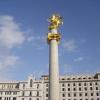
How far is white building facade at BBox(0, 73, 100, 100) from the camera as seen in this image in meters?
124

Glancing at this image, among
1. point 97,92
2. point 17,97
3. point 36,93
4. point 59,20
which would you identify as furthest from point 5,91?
point 59,20

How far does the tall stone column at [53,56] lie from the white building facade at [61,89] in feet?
235

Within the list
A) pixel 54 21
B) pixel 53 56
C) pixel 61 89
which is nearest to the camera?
pixel 53 56

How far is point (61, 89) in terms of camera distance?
128m

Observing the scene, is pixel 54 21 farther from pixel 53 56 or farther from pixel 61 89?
pixel 61 89

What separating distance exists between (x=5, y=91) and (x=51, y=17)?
74.2 metres

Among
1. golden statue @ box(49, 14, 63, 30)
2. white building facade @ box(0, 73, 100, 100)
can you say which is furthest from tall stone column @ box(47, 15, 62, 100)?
white building facade @ box(0, 73, 100, 100)

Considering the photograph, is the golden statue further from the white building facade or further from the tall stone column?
the white building facade

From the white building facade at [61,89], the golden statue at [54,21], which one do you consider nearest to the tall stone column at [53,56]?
the golden statue at [54,21]

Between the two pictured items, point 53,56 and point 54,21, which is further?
point 54,21

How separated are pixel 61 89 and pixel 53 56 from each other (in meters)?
77.5

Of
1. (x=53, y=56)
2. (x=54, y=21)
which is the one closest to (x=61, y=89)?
(x=54, y=21)

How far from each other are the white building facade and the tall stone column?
71580 mm

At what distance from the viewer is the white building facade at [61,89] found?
405 feet
